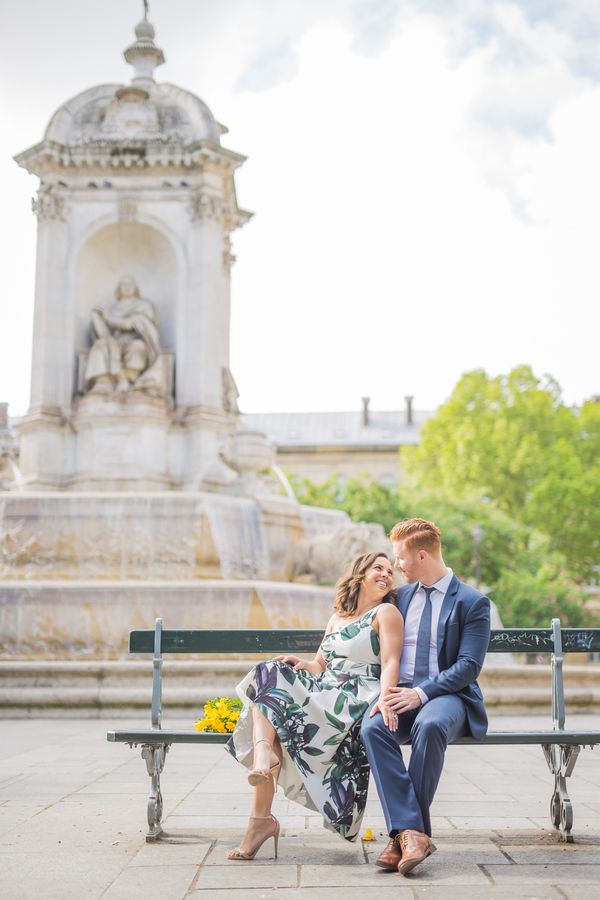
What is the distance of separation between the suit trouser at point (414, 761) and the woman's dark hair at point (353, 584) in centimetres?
64

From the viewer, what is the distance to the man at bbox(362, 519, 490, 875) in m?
4.45

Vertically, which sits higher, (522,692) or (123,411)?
(123,411)

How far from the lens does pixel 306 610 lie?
532 inches

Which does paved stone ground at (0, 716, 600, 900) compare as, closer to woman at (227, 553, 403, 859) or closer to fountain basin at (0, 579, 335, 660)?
woman at (227, 553, 403, 859)

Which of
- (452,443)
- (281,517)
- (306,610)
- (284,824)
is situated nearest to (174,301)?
(281,517)

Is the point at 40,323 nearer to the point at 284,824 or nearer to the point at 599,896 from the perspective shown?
the point at 284,824

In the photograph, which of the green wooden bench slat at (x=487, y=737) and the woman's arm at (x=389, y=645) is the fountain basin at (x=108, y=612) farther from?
the woman's arm at (x=389, y=645)

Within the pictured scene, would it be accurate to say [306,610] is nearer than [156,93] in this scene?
Yes

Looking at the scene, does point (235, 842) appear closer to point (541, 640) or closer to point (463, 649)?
point (463, 649)

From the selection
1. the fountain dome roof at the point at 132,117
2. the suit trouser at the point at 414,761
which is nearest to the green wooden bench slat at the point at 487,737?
the suit trouser at the point at 414,761

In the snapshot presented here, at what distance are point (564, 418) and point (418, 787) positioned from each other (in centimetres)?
4103

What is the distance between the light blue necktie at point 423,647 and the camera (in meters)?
4.89

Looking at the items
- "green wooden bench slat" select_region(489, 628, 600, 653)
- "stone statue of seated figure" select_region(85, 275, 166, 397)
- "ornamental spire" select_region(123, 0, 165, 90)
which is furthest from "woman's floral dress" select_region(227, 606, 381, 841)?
"ornamental spire" select_region(123, 0, 165, 90)

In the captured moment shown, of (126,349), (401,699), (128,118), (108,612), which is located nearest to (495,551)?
(126,349)
